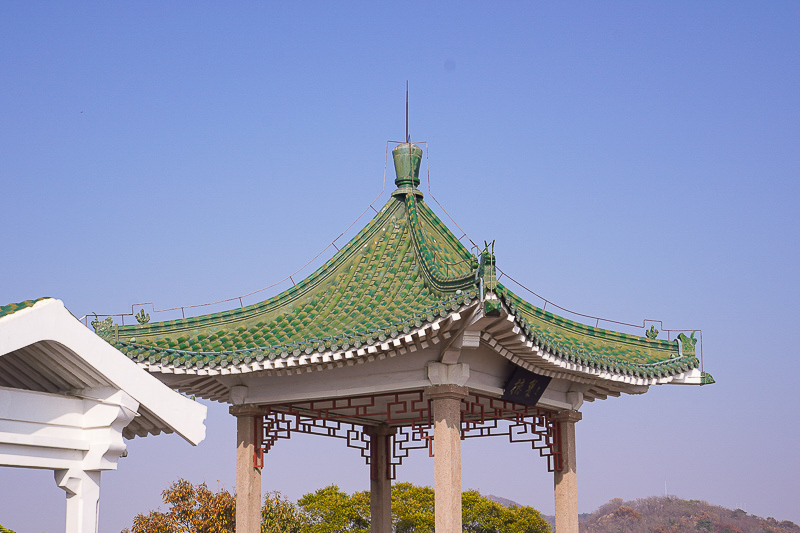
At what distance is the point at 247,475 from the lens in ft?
50.0

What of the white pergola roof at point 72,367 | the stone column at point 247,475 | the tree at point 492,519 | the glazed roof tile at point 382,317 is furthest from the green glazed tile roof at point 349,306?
the tree at point 492,519

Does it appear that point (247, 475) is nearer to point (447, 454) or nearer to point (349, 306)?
point (349, 306)

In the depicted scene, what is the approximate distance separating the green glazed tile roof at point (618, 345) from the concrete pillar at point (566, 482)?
130cm

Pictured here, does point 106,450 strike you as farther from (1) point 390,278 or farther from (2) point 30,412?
(1) point 390,278

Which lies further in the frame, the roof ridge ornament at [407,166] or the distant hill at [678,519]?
the distant hill at [678,519]

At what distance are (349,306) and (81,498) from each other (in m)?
7.41

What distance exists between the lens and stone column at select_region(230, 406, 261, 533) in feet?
49.7

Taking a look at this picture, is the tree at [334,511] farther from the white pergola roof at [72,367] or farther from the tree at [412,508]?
the white pergola roof at [72,367]

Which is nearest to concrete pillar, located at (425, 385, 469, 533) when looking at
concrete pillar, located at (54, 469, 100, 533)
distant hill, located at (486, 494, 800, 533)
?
concrete pillar, located at (54, 469, 100, 533)

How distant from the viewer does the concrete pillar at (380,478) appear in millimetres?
18969

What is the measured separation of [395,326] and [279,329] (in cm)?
309

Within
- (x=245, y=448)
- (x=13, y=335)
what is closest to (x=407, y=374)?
(x=245, y=448)

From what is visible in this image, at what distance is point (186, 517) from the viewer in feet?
73.0

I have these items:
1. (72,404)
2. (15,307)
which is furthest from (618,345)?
(15,307)
